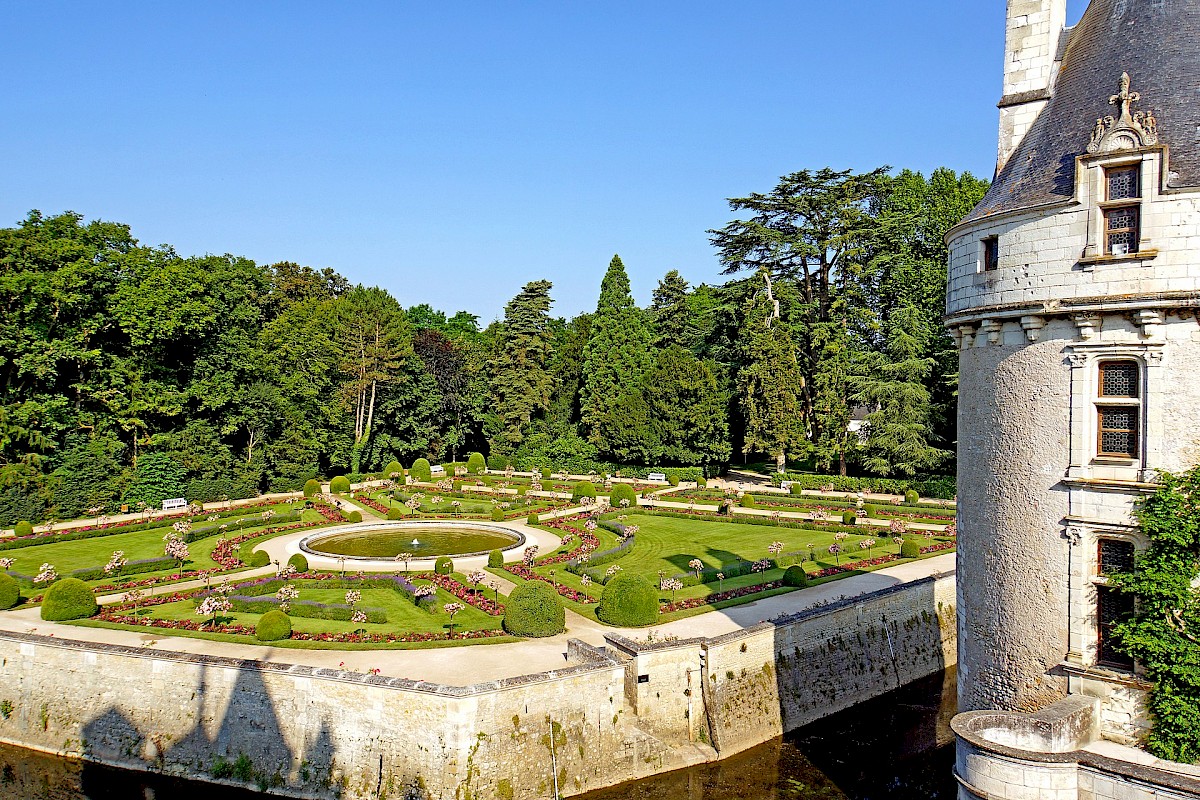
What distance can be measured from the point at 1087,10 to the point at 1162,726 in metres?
11.1

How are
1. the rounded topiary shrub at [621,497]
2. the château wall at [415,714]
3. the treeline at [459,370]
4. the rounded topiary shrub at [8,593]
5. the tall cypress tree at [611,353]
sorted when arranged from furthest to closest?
the tall cypress tree at [611,353]
the rounded topiary shrub at [621,497]
the treeline at [459,370]
the rounded topiary shrub at [8,593]
the château wall at [415,714]

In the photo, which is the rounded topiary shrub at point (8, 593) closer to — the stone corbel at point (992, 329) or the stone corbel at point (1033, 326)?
the stone corbel at point (992, 329)

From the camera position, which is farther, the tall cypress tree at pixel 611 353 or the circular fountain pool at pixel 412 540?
the tall cypress tree at pixel 611 353

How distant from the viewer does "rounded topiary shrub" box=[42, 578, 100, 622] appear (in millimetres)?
23031

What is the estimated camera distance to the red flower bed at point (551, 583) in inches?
1003

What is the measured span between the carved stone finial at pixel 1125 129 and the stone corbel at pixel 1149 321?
2262 millimetres

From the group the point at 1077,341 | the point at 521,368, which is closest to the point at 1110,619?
the point at 1077,341

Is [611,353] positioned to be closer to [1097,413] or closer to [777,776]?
[777,776]

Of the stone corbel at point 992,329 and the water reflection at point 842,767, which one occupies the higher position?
the stone corbel at point 992,329

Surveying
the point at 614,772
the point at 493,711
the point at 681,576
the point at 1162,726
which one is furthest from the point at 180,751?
the point at 1162,726

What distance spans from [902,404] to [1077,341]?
3612 cm

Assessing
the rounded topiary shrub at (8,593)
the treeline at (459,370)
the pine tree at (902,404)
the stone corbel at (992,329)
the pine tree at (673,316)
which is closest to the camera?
the stone corbel at (992,329)

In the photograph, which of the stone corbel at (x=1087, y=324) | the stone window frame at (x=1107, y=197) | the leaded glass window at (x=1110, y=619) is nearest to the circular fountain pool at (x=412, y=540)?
the leaded glass window at (x=1110, y=619)

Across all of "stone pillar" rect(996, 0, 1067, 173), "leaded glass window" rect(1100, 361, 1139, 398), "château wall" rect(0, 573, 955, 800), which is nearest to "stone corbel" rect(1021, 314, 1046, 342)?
"leaded glass window" rect(1100, 361, 1139, 398)
